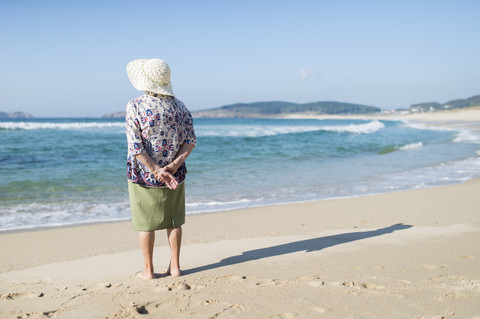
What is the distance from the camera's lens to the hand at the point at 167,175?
300cm

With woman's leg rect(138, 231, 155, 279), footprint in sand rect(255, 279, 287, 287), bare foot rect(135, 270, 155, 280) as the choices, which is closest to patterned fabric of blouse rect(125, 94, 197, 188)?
woman's leg rect(138, 231, 155, 279)

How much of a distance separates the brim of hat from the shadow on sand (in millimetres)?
1625

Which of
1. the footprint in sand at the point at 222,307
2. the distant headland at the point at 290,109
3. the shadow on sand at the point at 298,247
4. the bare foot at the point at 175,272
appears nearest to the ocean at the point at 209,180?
the shadow on sand at the point at 298,247

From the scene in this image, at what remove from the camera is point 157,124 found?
2.98m

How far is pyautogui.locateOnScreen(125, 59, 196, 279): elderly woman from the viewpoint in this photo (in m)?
2.97

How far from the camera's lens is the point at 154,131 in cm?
299

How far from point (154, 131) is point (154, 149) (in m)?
0.15

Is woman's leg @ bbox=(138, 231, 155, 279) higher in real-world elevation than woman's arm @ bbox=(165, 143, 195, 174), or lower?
lower

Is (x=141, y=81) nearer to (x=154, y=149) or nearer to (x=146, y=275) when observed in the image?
(x=154, y=149)

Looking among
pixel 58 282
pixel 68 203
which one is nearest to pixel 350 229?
pixel 58 282

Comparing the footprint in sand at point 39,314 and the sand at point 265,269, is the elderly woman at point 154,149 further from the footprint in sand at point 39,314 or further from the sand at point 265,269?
the footprint in sand at point 39,314

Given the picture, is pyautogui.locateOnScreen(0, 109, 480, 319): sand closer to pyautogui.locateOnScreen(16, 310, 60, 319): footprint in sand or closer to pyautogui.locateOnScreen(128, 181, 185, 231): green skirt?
pyautogui.locateOnScreen(16, 310, 60, 319): footprint in sand

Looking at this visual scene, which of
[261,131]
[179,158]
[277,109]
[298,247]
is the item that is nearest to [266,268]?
[298,247]

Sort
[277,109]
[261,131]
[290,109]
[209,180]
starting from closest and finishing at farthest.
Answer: [209,180] < [261,131] < [277,109] < [290,109]
